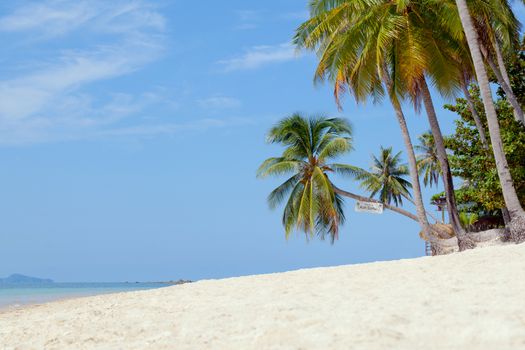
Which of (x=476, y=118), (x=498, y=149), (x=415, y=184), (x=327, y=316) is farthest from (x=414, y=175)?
(x=327, y=316)

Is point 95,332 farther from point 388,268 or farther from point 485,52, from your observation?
point 485,52

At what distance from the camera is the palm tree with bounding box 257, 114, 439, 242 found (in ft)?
83.1

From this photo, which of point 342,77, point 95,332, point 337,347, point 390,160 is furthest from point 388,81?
point 390,160

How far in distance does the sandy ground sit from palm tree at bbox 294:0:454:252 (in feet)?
29.1

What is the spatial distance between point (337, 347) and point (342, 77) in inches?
652

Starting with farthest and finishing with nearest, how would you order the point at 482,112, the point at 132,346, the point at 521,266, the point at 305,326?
the point at 482,112 < the point at 521,266 < the point at 132,346 < the point at 305,326

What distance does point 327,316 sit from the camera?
708 cm

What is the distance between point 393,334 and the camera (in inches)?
230

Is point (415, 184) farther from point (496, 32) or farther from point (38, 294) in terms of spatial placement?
point (38, 294)

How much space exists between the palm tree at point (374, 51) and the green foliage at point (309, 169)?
5.10 metres

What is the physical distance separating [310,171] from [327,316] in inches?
770

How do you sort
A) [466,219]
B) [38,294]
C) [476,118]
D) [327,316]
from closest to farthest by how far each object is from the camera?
[327,316], [476,118], [466,219], [38,294]

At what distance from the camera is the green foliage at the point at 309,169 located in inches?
998

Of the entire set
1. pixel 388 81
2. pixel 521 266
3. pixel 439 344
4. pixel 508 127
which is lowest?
pixel 439 344
